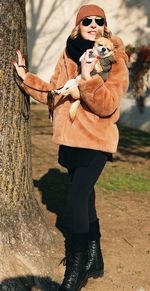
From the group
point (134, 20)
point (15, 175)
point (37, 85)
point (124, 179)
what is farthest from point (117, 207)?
point (134, 20)

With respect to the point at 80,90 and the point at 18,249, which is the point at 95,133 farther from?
the point at 18,249

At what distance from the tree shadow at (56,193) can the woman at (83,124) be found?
0.96 metres

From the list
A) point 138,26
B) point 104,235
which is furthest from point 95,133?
point 138,26

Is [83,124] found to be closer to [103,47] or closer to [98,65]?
[98,65]

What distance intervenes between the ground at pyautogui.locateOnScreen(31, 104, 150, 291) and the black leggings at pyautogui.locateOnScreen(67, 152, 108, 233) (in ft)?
1.72

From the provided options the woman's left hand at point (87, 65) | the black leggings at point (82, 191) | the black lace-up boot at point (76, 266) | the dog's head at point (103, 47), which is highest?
the dog's head at point (103, 47)

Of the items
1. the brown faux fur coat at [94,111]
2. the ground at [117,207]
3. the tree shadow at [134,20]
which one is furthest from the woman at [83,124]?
the tree shadow at [134,20]

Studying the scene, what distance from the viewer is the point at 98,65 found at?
3.64m

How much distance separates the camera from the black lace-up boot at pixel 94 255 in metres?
4.22

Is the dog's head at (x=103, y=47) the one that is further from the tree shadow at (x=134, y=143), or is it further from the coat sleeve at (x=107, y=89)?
the tree shadow at (x=134, y=143)

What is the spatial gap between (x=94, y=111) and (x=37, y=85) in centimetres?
60

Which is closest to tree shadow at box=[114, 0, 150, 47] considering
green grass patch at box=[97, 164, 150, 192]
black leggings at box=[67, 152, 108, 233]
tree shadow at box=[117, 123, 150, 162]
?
tree shadow at box=[117, 123, 150, 162]

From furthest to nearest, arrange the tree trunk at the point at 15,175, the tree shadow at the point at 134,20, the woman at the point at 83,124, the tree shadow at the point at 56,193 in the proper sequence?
1. the tree shadow at the point at 134,20
2. the tree shadow at the point at 56,193
3. the tree trunk at the point at 15,175
4. the woman at the point at 83,124

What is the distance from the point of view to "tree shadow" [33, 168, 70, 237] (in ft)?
17.1
